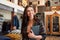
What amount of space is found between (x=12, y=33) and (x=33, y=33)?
0.44m

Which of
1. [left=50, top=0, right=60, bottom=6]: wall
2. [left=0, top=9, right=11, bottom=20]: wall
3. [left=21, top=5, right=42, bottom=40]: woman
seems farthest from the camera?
[left=50, top=0, right=60, bottom=6]: wall

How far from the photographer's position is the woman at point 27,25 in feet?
9.15

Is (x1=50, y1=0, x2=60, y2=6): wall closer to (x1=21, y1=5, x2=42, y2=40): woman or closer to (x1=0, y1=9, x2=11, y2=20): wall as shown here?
(x1=21, y1=5, x2=42, y2=40): woman

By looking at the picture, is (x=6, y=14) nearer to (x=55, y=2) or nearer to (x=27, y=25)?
Result: (x=27, y=25)

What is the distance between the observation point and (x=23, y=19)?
2850mm

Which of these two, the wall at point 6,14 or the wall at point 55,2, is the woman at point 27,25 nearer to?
the wall at point 6,14

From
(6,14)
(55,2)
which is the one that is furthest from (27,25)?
(55,2)

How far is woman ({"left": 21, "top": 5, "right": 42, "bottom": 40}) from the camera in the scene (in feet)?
9.15

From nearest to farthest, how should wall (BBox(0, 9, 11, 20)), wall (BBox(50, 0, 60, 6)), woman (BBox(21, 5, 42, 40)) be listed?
wall (BBox(0, 9, 11, 20))
woman (BBox(21, 5, 42, 40))
wall (BBox(50, 0, 60, 6))

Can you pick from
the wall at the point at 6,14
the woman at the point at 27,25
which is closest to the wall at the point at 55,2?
the woman at the point at 27,25

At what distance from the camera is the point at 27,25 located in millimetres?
2836

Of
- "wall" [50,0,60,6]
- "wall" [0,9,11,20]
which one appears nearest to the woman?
"wall" [0,9,11,20]

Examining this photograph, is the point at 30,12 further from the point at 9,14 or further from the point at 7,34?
the point at 7,34

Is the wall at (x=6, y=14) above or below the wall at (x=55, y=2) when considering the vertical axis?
below
